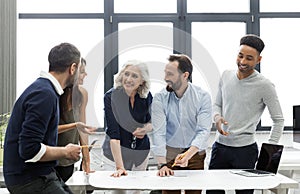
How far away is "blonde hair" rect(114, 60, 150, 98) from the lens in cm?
236

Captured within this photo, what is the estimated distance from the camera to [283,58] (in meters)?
4.92

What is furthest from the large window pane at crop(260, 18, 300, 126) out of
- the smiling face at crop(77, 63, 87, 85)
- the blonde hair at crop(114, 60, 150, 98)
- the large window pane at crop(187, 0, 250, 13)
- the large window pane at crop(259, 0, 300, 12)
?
the smiling face at crop(77, 63, 87, 85)

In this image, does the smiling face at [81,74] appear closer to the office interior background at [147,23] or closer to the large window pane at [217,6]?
the office interior background at [147,23]

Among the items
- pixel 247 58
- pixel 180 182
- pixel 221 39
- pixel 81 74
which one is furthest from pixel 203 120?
pixel 221 39

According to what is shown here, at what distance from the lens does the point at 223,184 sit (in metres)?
2.44

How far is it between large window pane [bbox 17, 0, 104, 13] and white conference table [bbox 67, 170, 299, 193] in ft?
8.16

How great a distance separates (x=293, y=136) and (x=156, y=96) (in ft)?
7.86

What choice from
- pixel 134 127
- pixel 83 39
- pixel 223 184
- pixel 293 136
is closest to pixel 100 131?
pixel 134 127

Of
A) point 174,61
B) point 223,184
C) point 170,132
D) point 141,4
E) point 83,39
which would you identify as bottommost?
point 223,184

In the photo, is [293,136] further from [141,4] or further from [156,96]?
[156,96]

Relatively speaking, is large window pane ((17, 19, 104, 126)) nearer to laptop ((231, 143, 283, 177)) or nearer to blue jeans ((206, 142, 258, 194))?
blue jeans ((206, 142, 258, 194))

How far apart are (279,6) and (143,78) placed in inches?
120

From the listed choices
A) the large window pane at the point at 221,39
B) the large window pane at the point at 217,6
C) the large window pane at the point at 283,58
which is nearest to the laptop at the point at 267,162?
the large window pane at the point at 221,39

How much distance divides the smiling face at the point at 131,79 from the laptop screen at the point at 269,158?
3.00 feet
